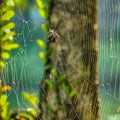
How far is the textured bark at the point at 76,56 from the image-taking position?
394 centimetres

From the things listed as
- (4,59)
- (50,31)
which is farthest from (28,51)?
(50,31)

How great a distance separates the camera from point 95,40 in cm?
401

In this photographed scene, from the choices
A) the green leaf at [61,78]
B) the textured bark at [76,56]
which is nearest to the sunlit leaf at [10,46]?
the textured bark at [76,56]

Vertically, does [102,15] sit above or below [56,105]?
above

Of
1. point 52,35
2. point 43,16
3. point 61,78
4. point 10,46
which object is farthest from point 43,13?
point 61,78

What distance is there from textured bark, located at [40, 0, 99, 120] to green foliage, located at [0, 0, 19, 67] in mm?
271

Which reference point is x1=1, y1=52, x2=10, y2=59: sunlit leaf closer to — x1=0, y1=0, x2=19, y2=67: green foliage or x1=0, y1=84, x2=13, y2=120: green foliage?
x1=0, y1=0, x2=19, y2=67: green foliage

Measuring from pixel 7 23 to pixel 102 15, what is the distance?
61 centimetres

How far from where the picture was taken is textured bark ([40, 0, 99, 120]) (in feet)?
12.9

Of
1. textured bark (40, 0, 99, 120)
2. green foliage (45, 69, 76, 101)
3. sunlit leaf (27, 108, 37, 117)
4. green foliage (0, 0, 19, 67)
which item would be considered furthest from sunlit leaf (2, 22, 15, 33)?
sunlit leaf (27, 108, 37, 117)

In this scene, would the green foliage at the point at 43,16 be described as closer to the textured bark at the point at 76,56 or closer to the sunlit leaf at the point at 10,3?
the textured bark at the point at 76,56

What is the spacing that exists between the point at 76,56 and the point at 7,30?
18.7 inches

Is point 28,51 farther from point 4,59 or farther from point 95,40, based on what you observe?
point 95,40

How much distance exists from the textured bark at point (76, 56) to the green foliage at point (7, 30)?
271mm
